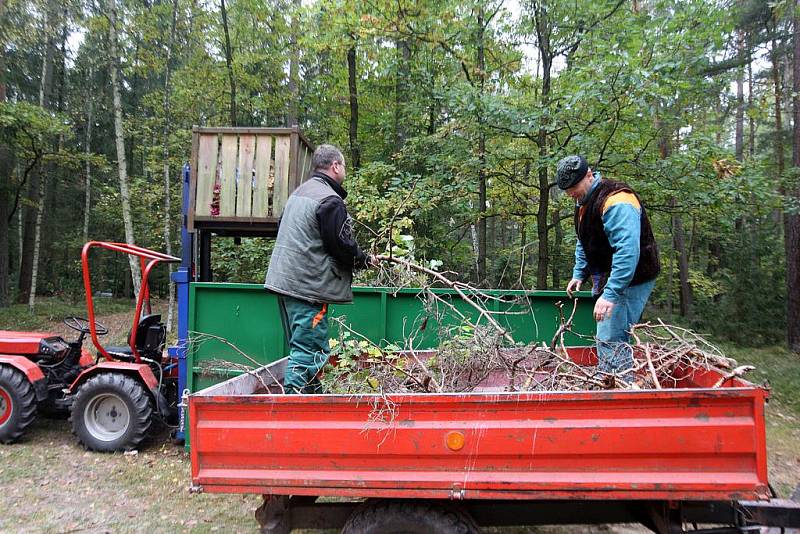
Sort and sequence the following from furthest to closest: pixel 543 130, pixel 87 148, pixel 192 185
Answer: pixel 87 148 < pixel 543 130 < pixel 192 185

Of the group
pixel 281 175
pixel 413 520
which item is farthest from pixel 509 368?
pixel 281 175

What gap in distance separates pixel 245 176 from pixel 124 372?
2.22m

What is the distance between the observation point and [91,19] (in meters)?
11.4

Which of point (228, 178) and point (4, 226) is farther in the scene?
point (4, 226)

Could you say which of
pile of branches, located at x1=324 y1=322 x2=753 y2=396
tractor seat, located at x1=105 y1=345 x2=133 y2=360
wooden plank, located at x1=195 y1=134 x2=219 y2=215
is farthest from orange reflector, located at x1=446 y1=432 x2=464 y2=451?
tractor seat, located at x1=105 y1=345 x2=133 y2=360

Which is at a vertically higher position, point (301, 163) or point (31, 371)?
point (301, 163)

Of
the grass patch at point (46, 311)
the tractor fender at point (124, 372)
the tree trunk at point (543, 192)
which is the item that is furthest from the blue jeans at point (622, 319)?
the grass patch at point (46, 311)

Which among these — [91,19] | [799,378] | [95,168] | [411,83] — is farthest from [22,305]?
[799,378]

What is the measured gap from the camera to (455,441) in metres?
2.16

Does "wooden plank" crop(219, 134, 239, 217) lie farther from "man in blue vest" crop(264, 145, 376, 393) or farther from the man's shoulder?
the man's shoulder

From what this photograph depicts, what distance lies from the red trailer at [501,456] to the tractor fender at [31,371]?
12.2ft

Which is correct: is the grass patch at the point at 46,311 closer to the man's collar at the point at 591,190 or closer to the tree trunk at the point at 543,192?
the tree trunk at the point at 543,192

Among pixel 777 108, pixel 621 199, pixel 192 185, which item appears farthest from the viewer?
pixel 777 108

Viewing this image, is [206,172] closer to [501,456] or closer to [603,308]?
[603,308]
